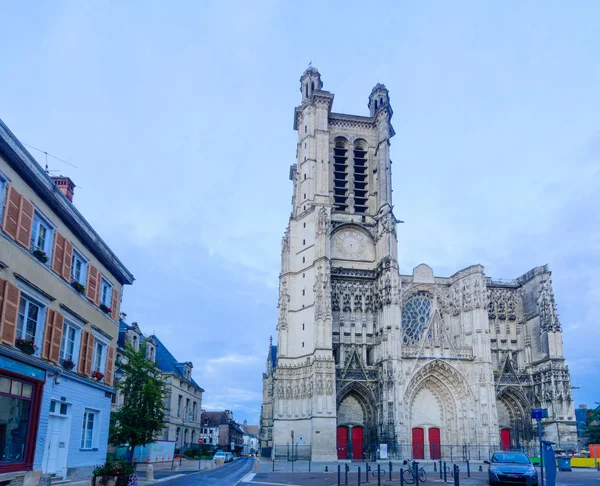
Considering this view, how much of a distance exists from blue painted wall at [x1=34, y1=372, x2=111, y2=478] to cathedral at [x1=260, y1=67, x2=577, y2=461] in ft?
75.3

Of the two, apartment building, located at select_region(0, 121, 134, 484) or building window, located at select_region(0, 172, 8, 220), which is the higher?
building window, located at select_region(0, 172, 8, 220)

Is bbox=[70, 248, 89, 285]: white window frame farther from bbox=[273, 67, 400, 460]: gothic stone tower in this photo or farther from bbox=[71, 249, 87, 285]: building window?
bbox=[273, 67, 400, 460]: gothic stone tower

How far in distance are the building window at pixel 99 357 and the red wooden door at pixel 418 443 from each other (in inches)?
1204

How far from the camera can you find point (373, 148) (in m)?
55.7

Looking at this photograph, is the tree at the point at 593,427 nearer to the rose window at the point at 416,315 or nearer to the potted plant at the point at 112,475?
the rose window at the point at 416,315

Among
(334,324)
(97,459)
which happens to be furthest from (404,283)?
(97,459)

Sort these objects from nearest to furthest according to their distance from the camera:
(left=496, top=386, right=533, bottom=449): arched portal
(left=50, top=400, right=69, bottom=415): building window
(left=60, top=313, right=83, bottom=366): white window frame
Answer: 1. (left=50, top=400, right=69, bottom=415): building window
2. (left=60, top=313, right=83, bottom=366): white window frame
3. (left=496, top=386, right=533, bottom=449): arched portal

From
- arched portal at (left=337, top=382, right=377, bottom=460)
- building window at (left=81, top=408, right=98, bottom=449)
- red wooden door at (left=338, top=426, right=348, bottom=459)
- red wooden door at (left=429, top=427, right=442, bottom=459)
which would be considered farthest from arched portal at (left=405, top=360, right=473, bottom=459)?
building window at (left=81, top=408, right=98, bottom=449)

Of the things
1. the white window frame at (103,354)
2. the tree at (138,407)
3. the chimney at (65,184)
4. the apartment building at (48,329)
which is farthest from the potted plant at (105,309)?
the chimney at (65,184)

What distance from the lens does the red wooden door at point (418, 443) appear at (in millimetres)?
44188

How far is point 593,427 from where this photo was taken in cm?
5088

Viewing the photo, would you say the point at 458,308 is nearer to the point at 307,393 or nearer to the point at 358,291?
the point at 358,291

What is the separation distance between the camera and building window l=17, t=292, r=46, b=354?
48.4 feet

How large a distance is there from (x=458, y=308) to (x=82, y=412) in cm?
3678
